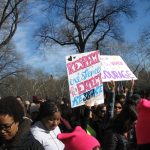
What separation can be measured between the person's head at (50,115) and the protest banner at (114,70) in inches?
126

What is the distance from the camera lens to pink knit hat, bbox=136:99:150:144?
3.04 m

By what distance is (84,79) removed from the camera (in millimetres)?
7367

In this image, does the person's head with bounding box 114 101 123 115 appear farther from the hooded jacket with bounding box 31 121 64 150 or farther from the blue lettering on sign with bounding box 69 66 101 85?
the hooded jacket with bounding box 31 121 64 150

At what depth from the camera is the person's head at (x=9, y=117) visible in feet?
10.9

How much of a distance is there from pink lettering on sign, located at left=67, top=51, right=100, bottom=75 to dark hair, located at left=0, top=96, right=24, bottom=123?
3.92m

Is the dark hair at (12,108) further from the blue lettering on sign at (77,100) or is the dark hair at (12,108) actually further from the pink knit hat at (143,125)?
the blue lettering on sign at (77,100)

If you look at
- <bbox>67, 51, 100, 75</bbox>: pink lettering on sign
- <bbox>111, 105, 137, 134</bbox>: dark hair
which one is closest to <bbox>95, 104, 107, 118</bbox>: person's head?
<bbox>67, 51, 100, 75</bbox>: pink lettering on sign

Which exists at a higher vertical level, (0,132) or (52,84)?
(0,132)

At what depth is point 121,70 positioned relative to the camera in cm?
864

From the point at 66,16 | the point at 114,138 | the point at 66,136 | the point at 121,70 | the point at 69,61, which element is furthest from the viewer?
the point at 66,16

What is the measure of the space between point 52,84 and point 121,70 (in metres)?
62.8

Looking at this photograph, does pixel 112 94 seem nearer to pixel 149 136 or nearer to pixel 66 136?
pixel 66 136

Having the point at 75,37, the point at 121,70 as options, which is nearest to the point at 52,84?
the point at 75,37

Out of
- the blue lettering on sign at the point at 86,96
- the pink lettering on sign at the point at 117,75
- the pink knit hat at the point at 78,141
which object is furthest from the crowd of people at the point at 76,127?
the pink lettering on sign at the point at 117,75
